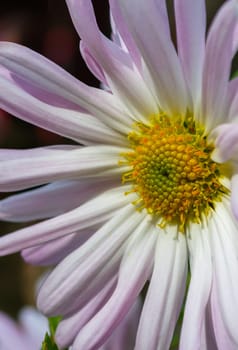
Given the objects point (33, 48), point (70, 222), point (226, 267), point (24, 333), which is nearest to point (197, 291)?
point (226, 267)

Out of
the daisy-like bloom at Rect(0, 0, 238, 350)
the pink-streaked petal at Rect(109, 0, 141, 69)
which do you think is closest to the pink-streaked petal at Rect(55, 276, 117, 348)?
the daisy-like bloom at Rect(0, 0, 238, 350)

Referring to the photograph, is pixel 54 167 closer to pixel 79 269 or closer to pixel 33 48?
pixel 79 269

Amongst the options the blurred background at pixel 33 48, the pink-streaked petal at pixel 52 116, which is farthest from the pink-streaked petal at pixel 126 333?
the blurred background at pixel 33 48

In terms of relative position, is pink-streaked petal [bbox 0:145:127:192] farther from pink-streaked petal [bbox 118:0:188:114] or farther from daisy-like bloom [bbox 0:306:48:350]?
daisy-like bloom [bbox 0:306:48:350]

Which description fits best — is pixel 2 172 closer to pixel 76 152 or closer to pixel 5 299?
pixel 76 152

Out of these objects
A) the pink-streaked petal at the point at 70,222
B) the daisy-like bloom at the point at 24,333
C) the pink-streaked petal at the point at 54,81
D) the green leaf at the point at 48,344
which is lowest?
the daisy-like bloom at the point at 24,333

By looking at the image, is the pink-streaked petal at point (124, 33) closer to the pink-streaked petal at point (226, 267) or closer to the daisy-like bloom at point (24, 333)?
the pink-streaked petal at point (226, 267)

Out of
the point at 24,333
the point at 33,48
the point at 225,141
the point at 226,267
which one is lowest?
the point at 24,333
